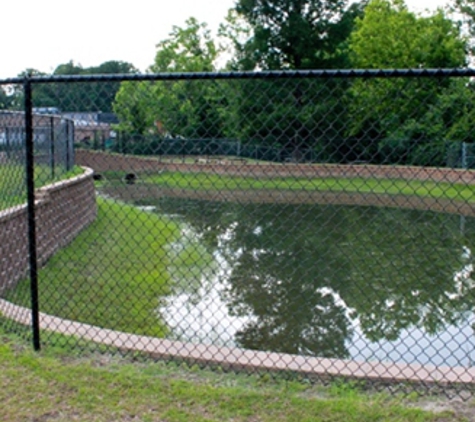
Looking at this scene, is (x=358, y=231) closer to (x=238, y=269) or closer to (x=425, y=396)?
(x=238, y=269)

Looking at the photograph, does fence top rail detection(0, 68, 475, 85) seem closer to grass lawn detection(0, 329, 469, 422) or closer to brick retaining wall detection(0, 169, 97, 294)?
grass lawn detection(0, 329, 469, 422)

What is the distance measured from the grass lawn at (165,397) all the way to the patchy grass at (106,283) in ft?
6.37

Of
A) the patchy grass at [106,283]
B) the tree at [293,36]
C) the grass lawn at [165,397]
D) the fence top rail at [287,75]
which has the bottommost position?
the grass lawn at [165,397]

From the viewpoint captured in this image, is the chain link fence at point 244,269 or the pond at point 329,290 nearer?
the chain link fence at point 244,269

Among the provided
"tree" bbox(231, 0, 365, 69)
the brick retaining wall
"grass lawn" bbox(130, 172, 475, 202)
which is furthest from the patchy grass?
"tree" bbox(231, 0, 365, 69)

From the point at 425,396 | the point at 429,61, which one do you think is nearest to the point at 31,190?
the point at 425,396

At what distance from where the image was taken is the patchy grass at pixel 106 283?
6.11 meters

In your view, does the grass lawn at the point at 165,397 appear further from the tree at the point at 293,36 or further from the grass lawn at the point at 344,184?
the tree at the point at 293,36

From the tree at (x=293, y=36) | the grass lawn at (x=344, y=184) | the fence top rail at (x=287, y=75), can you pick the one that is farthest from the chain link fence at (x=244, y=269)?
the tree at (x=293, y=36)

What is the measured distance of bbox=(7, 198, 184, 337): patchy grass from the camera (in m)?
6.11

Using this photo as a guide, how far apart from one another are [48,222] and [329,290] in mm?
3691

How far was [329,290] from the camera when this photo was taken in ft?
26.3

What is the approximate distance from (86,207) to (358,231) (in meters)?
5.57

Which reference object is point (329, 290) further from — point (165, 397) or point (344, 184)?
point (344, 184)
